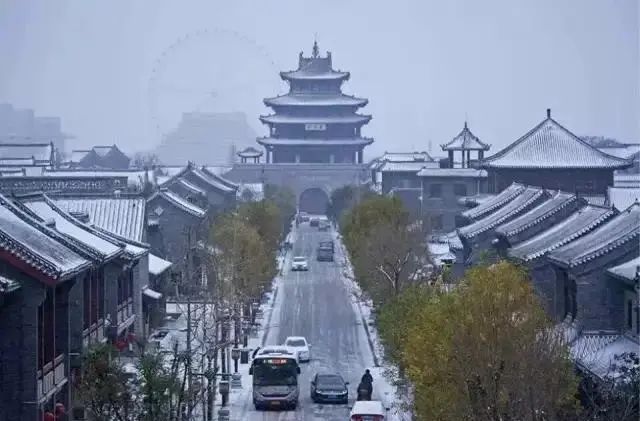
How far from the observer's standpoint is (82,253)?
971 inches

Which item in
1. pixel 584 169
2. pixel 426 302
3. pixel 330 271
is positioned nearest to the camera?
pixel 426 302

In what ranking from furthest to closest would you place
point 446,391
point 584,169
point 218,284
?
point 584,169 < point 218,284 < point 446,391

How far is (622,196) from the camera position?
1508 inches

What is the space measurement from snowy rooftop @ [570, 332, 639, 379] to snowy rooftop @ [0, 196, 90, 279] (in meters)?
7.46

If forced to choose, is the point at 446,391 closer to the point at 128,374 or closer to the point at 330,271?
the point at 128,374

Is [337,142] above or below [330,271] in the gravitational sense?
above

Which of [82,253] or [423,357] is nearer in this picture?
[423,357]

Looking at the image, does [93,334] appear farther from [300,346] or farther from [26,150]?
[26,150]

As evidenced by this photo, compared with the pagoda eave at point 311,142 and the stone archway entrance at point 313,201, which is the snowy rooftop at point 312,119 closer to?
the pagoda eave at point 311,142

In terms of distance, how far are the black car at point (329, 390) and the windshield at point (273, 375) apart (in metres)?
0.62

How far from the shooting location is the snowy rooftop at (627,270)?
2364 centimetres

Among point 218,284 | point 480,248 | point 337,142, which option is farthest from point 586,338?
point 337,142

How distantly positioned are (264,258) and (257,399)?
1515 centimetres

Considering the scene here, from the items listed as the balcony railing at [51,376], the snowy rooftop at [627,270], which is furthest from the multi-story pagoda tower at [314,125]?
the balcony railing at [51,376]
